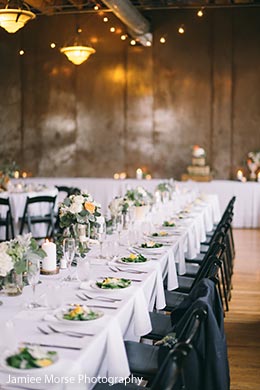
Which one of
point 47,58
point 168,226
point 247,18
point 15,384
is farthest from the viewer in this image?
point 47,58

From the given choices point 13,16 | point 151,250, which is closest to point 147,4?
point 13,16

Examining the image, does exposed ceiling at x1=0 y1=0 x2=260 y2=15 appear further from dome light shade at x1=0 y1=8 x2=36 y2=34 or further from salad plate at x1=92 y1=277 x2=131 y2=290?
salad plate at x1=92 y1=277 x2=131 y2=290

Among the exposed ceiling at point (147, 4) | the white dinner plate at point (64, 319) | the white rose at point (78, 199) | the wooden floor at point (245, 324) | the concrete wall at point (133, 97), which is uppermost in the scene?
the exposed ceiling at point (147, 4)

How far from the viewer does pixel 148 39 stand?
530 inches

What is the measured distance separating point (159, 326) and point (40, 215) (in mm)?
5697

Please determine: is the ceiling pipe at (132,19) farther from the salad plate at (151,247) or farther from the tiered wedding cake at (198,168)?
the salad plate at (151,247)

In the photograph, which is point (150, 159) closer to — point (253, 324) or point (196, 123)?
point (196, 123)

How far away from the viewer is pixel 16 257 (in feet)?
10.8

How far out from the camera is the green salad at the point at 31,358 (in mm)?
2336

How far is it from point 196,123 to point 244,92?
3.81ft

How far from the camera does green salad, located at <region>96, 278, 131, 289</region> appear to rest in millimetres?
3543

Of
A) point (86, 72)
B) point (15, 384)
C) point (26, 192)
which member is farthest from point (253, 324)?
point (86, 72)

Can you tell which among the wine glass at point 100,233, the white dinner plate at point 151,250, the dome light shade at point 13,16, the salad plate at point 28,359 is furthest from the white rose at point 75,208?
the dome light shade at point 13,16

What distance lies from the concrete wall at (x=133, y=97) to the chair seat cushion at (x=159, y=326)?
383 inches
